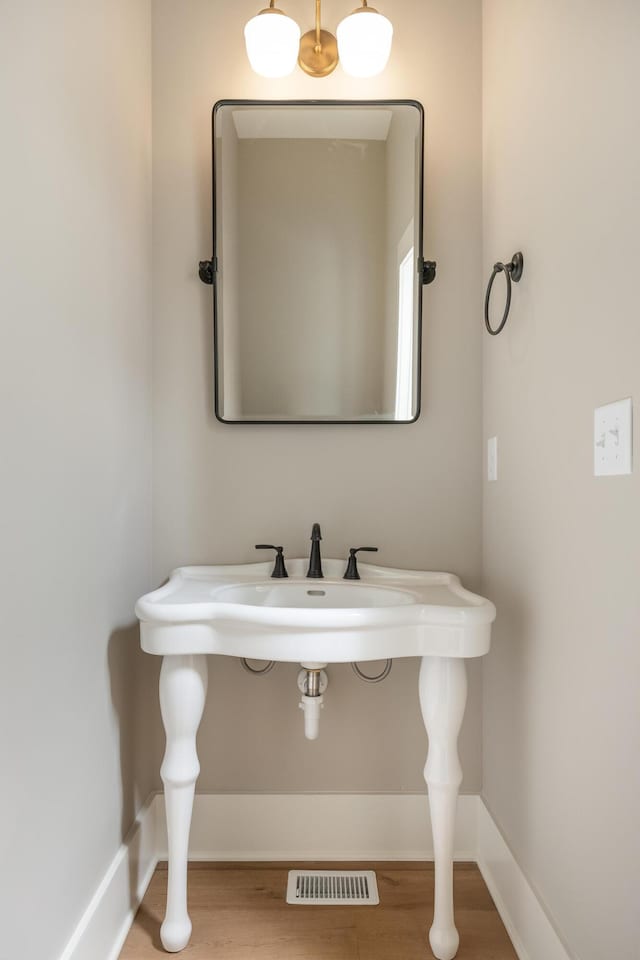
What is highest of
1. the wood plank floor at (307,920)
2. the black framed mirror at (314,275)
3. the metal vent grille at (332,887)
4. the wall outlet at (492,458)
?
the black framed mirror at (314,275)

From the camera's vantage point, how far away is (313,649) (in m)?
1.32

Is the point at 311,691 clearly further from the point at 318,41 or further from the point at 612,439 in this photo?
the point at 318,41

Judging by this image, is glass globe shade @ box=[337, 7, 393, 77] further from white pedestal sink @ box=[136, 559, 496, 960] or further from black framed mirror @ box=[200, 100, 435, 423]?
white pedestal sink @ box=[136, 559, 496, 960]

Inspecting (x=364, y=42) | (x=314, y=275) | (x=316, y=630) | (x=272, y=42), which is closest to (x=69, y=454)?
(x=316, y=630)

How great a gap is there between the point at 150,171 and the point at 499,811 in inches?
75.6

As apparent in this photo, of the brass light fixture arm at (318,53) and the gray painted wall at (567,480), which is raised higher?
the brass light fixture arm at (318,53)

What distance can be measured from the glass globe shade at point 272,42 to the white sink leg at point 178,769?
149 centimetres

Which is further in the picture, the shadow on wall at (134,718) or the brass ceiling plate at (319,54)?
the brass ceiling plate at (319,54)

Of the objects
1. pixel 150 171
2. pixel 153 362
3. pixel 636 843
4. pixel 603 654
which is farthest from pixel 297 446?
pixel 636 843

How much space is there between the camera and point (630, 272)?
0.97 metres

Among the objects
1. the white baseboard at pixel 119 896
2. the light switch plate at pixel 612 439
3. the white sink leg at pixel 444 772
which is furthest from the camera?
the white sink leg at pixel 444 772

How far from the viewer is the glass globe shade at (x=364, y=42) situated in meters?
1.68

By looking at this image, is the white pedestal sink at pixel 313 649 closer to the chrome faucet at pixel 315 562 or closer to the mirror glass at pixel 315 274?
the chrome faucet at pixel 315 562

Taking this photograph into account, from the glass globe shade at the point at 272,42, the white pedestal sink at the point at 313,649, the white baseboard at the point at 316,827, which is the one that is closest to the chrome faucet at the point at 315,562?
the white pedestal sink at the point at 313,649
